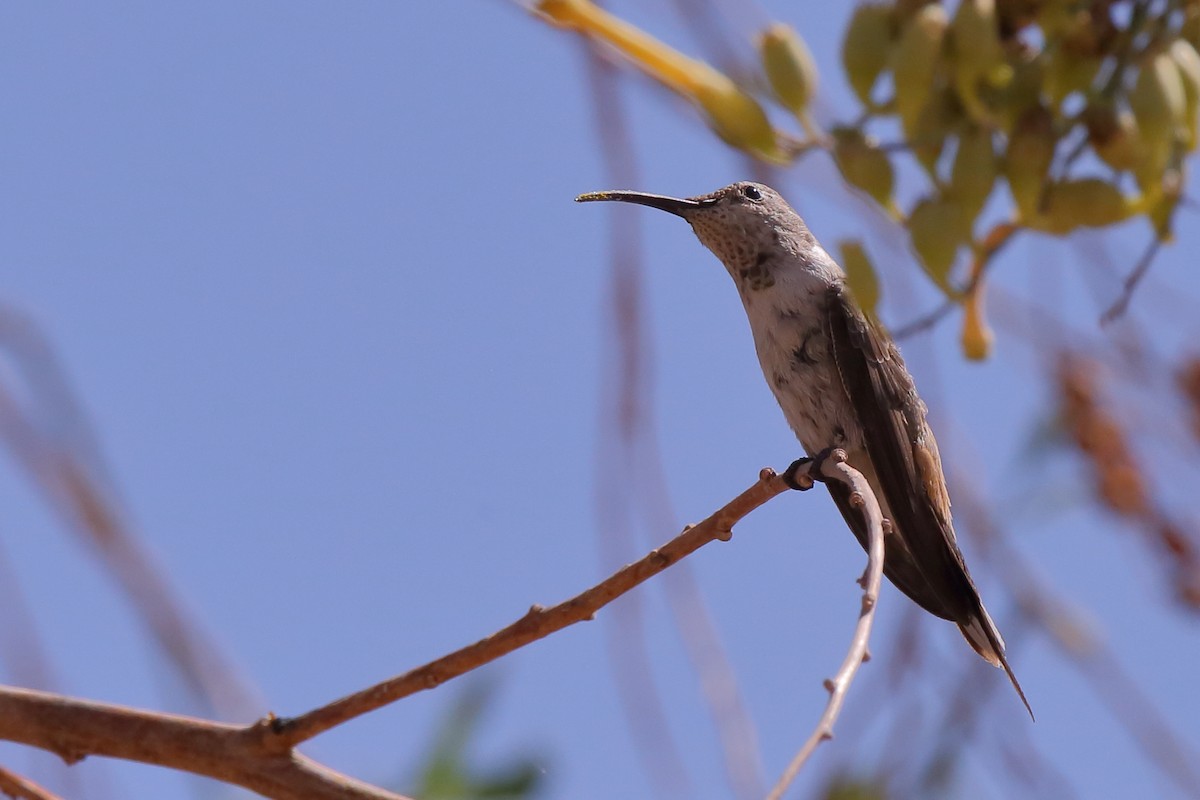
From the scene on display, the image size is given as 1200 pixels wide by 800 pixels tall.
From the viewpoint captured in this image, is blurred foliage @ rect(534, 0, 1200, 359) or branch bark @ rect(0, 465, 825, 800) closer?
blurred foliage @ rect(534, 0, 1200, 359)

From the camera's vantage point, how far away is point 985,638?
109 inches

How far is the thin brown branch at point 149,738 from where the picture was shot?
159cm

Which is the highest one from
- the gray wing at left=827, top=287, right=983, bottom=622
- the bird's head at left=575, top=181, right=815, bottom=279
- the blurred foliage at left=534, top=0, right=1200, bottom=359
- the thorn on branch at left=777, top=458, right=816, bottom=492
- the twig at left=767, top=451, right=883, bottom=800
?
the bird's head at left=575, top=181, right=815, bottom=279

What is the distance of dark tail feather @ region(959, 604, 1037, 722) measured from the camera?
2.70 metres

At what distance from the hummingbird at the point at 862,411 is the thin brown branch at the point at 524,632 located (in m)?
1.38

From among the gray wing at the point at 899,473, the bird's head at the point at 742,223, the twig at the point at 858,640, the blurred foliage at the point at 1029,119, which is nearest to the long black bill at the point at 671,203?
the bird's head at the point at 742,223

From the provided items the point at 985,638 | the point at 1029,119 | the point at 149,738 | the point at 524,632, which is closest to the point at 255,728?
the point at 149,738

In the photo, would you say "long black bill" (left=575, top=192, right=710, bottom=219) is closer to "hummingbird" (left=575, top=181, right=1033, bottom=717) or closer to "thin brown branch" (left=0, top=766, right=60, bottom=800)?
"hummingbird" (left=575, top=181, right=1033, bottom=717)

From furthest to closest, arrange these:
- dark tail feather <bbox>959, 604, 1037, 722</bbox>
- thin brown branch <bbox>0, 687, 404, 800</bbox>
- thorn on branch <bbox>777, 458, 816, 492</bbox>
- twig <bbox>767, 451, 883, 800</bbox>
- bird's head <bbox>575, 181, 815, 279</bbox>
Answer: bird's head <bbox>575, 181, 815, 279</bbox>
dark tail feather <bbox>959, 604, 1037, 722</bbox>
thorn on branch <bbox>777, 458, 816, 492</bbox>
thin brown branch <bbox>0, 687, 404, 800</bbox>
twig <bbox>767, 451, 883, 800</bbox>

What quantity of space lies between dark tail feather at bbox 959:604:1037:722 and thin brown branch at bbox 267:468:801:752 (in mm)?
1316

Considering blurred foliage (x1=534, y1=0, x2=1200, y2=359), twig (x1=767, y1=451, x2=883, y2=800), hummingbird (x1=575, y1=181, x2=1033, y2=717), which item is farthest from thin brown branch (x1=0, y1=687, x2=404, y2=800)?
hummingbird (x1=575, y1=181, x2=1033, y2=717)

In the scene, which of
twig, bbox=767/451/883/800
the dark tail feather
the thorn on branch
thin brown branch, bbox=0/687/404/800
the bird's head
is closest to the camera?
twig, bbox=767/451/883/800

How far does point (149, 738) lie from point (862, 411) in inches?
72.9

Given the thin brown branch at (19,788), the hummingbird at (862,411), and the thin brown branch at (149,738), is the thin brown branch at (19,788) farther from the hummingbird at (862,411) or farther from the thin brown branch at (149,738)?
the hummingbird at (862,411)
